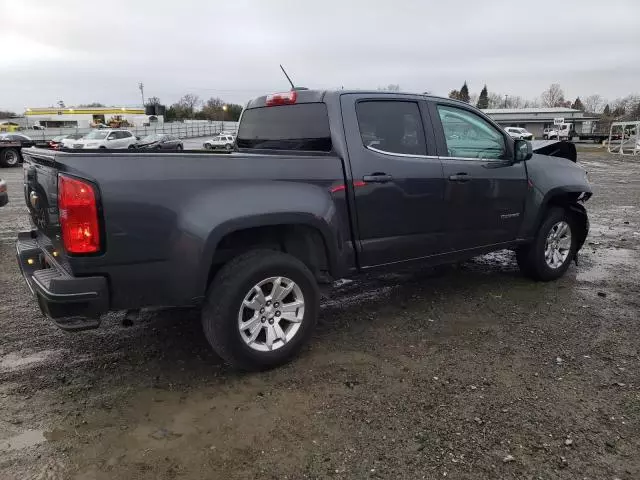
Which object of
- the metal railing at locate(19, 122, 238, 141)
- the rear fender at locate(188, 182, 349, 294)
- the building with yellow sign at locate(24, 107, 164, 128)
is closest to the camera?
the rear fender at locate(188, 182, 349, 294)

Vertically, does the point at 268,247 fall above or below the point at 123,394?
above

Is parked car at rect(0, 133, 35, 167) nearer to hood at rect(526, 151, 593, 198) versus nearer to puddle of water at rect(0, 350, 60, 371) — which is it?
puddle of water at rect(0, 350, 60, 371)

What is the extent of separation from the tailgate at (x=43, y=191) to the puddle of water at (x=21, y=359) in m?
0.91

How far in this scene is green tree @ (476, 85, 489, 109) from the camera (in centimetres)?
10190

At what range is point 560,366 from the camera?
3572 mm

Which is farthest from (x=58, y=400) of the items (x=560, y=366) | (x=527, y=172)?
(x=527, y=172)

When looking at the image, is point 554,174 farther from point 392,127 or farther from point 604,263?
point 392,127

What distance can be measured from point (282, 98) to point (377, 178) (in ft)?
3.86

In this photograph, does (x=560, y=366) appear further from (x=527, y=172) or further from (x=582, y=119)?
(x=582, y=119)

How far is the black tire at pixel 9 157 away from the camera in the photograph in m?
22.0

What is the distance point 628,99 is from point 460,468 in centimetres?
11494

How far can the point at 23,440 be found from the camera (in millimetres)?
2715

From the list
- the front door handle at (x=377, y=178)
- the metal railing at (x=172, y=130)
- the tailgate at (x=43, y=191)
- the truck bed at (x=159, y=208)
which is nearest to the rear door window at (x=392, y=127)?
the front door handle at (x=377, y=178)

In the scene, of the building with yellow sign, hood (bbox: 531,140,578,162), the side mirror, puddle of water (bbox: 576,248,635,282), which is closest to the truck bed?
the side mirror
